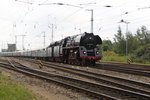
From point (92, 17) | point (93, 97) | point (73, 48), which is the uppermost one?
point (92, 17)

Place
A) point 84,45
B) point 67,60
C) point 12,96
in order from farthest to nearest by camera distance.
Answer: point 67,60 → point 84,45 → point 12,96

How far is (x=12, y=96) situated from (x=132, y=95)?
15.2ft

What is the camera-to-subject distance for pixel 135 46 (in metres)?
81.9

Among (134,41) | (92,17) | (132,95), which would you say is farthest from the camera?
(134,41)

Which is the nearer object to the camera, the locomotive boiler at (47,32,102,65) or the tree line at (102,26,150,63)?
the locomotive boiler at (47,32,102,65)

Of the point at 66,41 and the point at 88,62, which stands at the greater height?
the point at 66,41

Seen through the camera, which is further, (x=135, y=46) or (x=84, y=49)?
(x=135, y=46)

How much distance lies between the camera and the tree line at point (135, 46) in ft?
156

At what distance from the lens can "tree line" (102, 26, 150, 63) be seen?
156ft

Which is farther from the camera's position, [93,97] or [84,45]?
[84,45]

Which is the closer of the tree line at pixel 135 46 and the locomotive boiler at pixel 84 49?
the locomotive boiler at pixel 84 49

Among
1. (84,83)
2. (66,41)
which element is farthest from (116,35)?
(84,83)

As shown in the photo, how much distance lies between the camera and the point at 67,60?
109ft

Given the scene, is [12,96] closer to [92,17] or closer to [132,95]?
[132,95]
